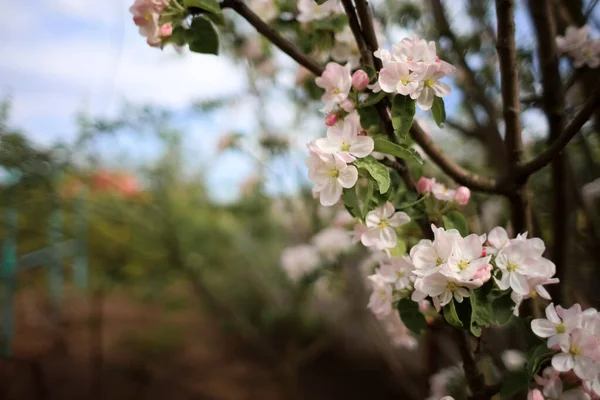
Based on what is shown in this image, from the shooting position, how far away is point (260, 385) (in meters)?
2.03

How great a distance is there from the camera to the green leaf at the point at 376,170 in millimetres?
446

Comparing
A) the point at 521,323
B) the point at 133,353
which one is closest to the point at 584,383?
the point at 521,323

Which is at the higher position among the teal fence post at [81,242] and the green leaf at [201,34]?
the green leaf at [201,34]

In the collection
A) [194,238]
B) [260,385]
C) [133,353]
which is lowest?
[260,385]

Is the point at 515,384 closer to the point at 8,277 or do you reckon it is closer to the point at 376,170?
the point at 376,170

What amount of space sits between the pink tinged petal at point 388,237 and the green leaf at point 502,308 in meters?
0.12

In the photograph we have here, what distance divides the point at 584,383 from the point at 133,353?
2020 mm

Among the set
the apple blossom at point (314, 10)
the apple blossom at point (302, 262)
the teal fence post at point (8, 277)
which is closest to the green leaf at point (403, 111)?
the apple blossom at point (314, 10)

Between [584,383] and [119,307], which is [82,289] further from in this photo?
[584,383]

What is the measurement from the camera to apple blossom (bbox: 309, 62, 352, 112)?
1.64 feet

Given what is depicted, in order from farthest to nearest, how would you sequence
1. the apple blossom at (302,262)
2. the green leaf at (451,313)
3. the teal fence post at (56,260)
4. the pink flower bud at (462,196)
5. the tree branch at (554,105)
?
1. the teal fence post at (56,260)
2. the apple blossom at (302,262)
3. the tree branch at (554,105)
4. the pink flower bud at (462,196)
5. the green leaf at (451,313)

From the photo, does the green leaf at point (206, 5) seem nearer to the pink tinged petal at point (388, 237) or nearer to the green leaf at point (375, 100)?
the green leaf at point (375, 100)

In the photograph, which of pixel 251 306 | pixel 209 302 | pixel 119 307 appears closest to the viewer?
pixel 209 302

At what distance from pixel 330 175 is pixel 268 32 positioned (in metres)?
0.23
